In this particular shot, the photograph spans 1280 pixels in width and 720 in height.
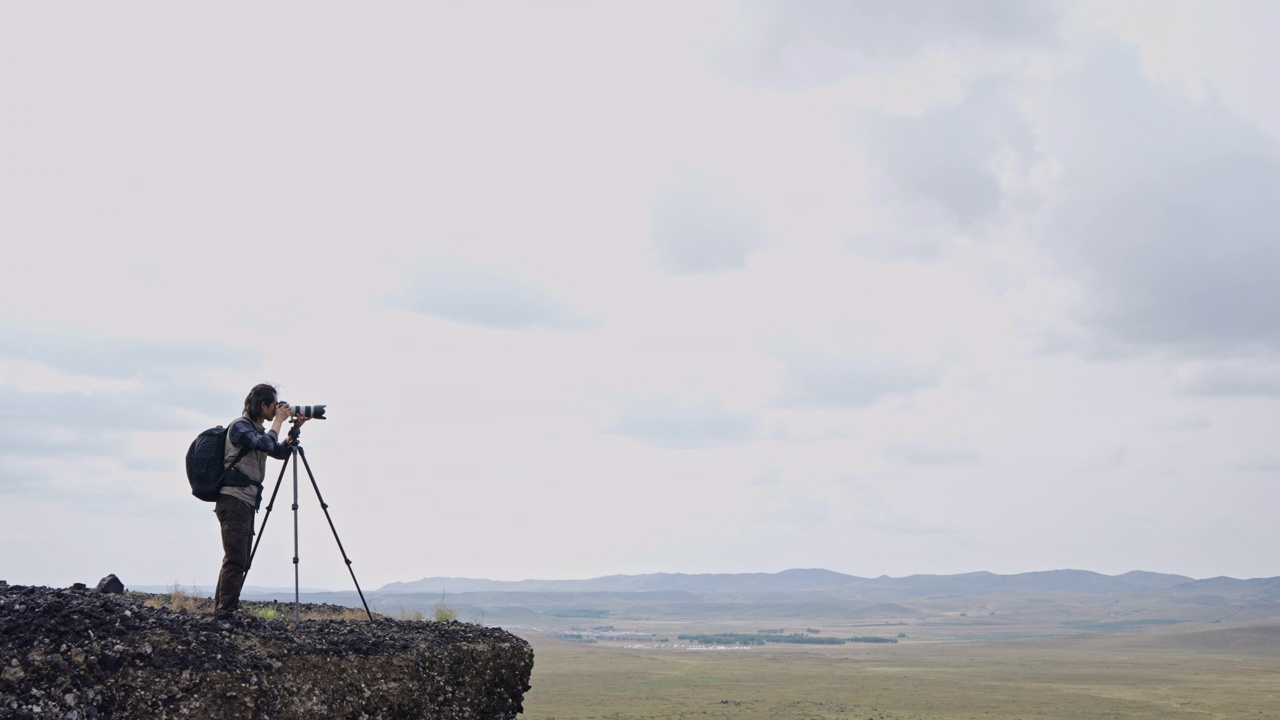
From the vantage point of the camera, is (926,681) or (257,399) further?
(926,681)

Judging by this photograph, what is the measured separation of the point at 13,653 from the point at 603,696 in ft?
300

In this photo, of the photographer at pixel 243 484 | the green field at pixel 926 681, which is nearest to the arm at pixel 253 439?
the photographer at pixel 243 484

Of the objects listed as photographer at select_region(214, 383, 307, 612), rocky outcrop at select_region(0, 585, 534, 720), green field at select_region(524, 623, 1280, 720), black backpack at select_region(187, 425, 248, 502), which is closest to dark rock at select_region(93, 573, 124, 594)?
rocky outcrop at select_region(0, 585, 534, 720)

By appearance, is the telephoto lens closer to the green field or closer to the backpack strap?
the backpack strap

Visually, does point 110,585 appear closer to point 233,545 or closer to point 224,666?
point 233,545

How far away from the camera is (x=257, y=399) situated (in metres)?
10.5

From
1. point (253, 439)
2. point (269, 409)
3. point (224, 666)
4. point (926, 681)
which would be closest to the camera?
point (224, 666)

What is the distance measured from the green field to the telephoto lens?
2510 inches

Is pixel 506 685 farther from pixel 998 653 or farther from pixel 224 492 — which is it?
pixel 998 653

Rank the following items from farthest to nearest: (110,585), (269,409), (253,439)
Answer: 1. (110,585)
2. (269,409)
3. (253,439)

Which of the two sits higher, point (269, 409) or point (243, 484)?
point (269, 409)

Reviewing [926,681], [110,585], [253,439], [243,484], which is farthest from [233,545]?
[926,681]

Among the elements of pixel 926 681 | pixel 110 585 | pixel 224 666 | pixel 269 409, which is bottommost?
pixel 926 681

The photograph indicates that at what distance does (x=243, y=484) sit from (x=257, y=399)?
86cm
